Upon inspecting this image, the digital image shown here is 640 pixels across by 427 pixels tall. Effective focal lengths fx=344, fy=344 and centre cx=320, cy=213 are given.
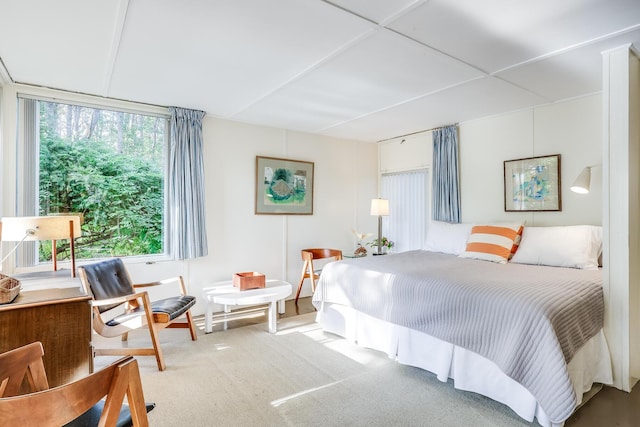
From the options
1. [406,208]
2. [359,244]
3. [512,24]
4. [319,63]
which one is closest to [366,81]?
[319,63]

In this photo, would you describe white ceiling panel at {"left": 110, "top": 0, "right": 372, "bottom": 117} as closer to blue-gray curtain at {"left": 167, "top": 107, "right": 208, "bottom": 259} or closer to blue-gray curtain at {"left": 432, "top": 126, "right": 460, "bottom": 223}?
blue-gray curtain at {"left": 167, "top": 107, "right": 208, "bottom": 259}

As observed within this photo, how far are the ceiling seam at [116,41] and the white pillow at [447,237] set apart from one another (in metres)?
3.62

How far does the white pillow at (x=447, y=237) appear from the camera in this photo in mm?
3903

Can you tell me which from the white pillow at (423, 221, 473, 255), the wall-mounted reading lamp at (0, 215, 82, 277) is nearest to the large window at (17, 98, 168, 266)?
the wall-mounted reading lamp at (0, 215, 82, 277)

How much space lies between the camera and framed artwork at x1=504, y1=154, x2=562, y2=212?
3547mm

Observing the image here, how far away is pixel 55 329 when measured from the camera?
5.22 ft

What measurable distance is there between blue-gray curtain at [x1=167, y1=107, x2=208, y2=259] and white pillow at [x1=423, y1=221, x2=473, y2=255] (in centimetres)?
277

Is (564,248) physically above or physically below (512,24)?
below

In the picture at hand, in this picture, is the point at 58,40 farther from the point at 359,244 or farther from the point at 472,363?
the point at 359,244

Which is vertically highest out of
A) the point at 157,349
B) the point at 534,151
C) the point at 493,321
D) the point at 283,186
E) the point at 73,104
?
the point at 73,104

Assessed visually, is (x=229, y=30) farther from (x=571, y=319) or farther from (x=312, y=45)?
(x=571, y=319)

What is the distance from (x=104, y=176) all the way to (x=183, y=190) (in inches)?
31.3

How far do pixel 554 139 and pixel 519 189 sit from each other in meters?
0.60

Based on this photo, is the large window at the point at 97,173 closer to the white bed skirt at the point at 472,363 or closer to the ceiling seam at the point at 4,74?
the ceiling seam at the point at 4,74
